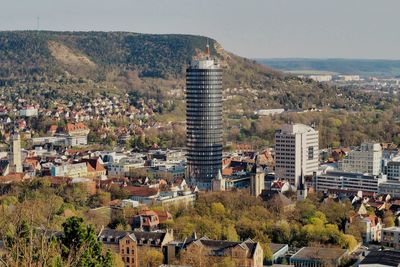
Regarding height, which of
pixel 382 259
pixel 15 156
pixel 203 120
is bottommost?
pixel 382 259

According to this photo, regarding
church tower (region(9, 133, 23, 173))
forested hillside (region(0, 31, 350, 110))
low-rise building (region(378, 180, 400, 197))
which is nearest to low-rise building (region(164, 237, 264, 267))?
low-rise building (region(378, 180, 400, 197))

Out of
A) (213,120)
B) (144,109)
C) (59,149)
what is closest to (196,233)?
(213,120)

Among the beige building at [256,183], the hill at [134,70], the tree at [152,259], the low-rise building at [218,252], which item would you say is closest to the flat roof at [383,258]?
the low-rise building at [218,252]

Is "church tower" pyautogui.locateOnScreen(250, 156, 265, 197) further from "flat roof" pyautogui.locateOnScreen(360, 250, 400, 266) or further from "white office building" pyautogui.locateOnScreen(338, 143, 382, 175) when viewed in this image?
"flat roof" pyautogui.locateOnScreen(360, 250, 400, 266)

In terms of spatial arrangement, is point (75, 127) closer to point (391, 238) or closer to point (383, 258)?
point (391, 238)

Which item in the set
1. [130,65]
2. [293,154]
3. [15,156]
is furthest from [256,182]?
[130,65]

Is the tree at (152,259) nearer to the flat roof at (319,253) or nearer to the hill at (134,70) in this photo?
the flat roof at (319,253)
